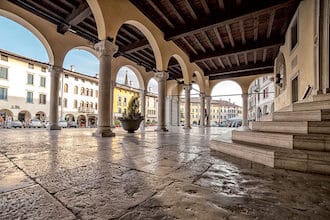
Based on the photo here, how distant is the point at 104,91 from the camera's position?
18.6ft

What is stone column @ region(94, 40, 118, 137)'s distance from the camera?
5625 millimetres

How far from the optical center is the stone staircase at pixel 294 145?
1.88 meters

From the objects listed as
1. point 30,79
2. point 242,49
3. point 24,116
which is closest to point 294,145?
point 242,49

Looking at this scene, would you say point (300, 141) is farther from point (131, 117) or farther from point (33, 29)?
point (33, 29)

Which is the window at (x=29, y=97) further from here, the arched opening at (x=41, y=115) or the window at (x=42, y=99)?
the arched opening at (x=41, y=115)

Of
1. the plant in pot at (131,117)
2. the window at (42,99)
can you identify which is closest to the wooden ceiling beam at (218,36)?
the plant in pot at (131,117)

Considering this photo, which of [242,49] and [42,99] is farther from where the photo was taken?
[42,99]

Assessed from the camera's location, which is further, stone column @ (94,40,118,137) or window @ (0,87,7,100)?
window @ (0,87,7,100)

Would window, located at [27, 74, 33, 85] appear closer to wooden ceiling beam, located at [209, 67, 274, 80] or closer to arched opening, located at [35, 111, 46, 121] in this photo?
arched opening, located at [35, 111, 46, 121]

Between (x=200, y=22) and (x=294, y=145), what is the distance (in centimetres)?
674

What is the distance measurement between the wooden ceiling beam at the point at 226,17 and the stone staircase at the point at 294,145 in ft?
15.4

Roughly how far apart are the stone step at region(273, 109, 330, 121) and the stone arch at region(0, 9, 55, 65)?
982 cm

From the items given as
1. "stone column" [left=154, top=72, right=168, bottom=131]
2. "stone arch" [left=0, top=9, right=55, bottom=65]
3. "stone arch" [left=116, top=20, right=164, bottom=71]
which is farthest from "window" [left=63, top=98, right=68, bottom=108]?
"stone arch" [left=116, top=20, right=164, bottom=71]

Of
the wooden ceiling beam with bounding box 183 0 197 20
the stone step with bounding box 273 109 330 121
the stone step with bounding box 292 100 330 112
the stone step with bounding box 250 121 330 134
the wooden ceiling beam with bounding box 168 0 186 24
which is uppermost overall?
the wooden ceiling beam with bounding box 168 0 186 24
